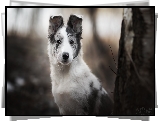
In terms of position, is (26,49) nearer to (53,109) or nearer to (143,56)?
(53,109)

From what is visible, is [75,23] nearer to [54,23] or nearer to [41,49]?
[54,23]

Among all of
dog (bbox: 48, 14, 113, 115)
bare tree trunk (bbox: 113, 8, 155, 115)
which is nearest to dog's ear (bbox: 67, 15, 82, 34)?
dog (bbox: 48, 14, 113, 115)

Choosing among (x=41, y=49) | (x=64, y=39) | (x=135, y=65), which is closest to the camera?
(x=135, y=65)

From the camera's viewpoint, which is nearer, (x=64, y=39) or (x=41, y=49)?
(x=64, y=39)

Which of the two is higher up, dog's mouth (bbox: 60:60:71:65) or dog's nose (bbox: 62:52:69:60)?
dog's nose (bbox: 62:52:69:60)

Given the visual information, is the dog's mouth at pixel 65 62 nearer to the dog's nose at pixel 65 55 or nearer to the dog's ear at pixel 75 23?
the dog's nose at pixel 65 55

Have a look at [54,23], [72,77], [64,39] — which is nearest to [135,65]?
[72,77]

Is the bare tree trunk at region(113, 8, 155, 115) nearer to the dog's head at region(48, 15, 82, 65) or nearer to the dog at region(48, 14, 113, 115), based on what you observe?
the dog at region(48, 14, 113, 115)
